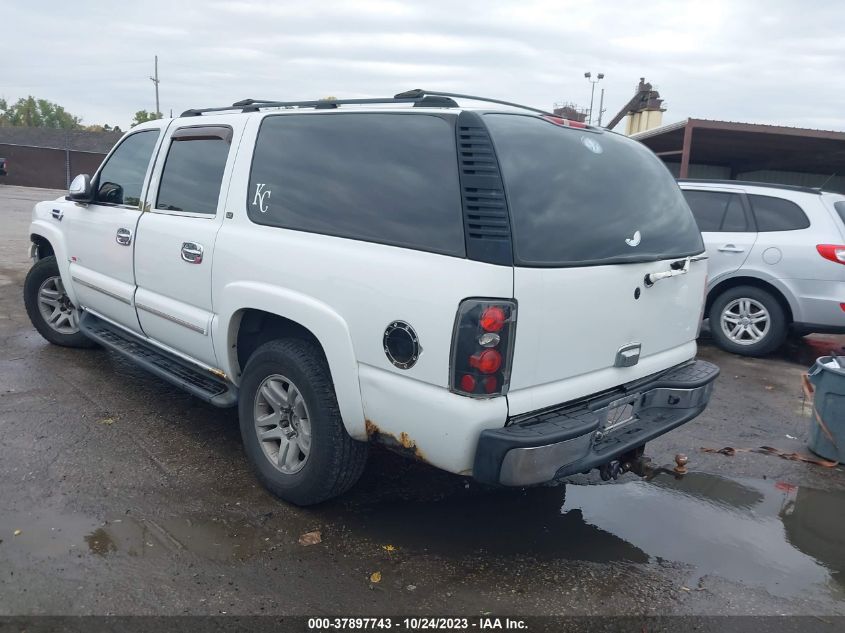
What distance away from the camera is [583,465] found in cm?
301

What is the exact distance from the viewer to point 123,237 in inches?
184

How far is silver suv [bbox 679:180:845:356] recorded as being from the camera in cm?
686

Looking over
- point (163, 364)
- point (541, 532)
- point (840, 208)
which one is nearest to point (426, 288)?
point (541, 532)

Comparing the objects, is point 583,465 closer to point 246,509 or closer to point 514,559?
point 514,559

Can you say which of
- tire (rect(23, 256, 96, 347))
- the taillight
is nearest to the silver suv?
the taillight

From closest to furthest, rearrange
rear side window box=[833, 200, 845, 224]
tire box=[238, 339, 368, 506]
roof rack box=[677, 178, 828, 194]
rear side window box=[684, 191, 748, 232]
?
tire box=[238, 339, 368, 506], rear side window box=[833, 200, 845, 224], roof rack box=[677, 178, 828, 194], rear side window box=[684, 191, 748, 232]

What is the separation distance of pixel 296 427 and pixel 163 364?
142 cm

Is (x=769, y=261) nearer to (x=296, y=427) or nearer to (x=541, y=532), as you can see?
(x=541, y=532)

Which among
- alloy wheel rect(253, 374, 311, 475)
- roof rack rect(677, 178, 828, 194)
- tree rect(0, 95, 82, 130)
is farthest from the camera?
tree rect(0, 95, 82, 130)

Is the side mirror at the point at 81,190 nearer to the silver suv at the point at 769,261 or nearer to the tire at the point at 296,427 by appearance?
the tire at the point at 296,427

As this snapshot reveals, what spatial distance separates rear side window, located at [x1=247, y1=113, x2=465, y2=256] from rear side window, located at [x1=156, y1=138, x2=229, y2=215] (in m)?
0.37

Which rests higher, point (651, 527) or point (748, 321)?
point (748, 321)

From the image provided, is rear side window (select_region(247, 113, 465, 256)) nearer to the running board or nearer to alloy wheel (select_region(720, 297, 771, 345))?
the running board

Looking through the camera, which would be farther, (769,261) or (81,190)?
(769,261)
